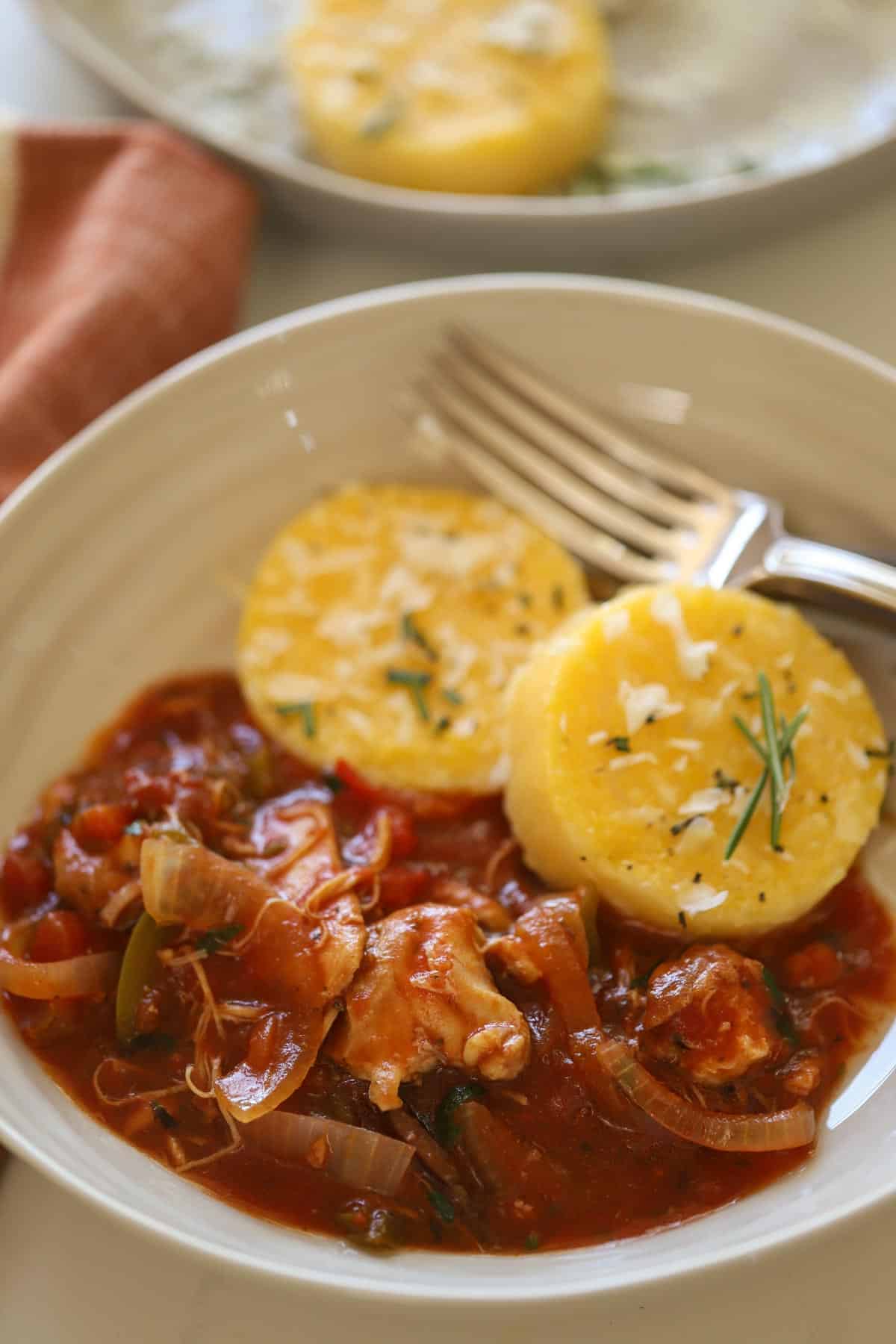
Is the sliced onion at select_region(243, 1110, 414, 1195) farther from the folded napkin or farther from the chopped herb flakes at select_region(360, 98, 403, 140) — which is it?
the chopped herb flakes at select_region(360, 98, 403, 140)

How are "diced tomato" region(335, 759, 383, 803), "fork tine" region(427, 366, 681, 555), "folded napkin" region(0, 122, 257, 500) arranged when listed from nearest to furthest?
Answer: "diced tomato" region(335, 759, 383, 803), "fork tine" region(427, 366, 681, 555), "folded napkin" region(0, 122, 257, 500)

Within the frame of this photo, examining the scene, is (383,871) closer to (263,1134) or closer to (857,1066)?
(263,1134)

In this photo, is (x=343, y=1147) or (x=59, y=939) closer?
(x=343, y=1147)

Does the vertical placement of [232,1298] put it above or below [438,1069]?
below

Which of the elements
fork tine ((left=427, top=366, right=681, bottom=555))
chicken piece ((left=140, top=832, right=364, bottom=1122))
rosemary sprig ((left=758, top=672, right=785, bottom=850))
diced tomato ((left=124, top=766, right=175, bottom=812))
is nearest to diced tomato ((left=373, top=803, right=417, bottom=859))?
chicken piece ((left=140, top=832, right=364, bottom=1122))

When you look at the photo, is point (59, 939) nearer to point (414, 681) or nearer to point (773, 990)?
point (414, 681)

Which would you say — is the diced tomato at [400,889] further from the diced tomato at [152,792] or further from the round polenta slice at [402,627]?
the diced tomato at [152,792]

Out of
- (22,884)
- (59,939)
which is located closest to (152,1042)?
(59,939)
